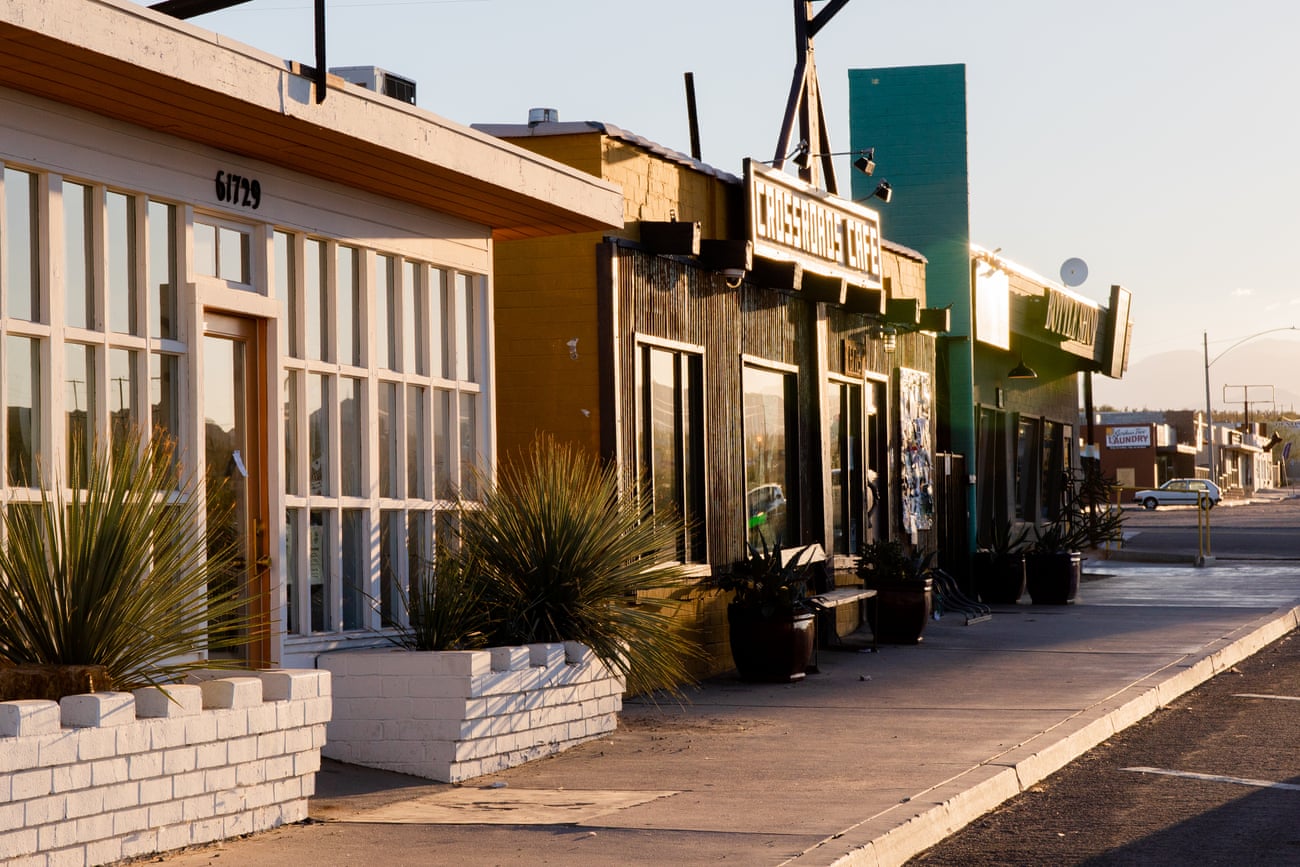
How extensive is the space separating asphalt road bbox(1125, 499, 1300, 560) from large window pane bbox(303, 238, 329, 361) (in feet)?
79.2

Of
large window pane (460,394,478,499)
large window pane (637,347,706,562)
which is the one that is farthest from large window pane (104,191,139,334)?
large window pane (637,347,706,562)

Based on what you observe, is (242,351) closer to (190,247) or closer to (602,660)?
(190,247)

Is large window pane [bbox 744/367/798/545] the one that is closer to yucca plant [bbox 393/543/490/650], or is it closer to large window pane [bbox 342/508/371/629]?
yucca plant [bbox 393/543/490/650]

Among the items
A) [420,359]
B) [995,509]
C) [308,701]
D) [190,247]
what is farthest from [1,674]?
[995,509]

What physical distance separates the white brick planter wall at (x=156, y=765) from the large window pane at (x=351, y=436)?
2.52 metres

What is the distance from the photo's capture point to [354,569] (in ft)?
33.4

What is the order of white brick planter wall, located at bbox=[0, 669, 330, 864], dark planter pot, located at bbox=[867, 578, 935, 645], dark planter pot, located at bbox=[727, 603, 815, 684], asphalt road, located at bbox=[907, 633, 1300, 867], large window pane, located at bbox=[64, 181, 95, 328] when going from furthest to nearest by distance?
dark planter pot, located at bbox=[867, 578, 935, 645], dark planter pot, located at bbox=[727, 603, 815, 684], large window pane, located at bbox=[64, 181, 95, 328], asphalt road, located at bbox=[907, 633, 1300, 867], white brick planter wall, located at bbox=[0, 669, 330, 864]

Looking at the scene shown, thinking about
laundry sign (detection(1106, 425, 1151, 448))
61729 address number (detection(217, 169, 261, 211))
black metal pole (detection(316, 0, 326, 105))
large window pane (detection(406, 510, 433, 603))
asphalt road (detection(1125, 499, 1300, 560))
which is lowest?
asphalt road (detection(1125, 499, 1300, 560))

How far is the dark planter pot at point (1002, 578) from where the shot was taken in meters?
22.3

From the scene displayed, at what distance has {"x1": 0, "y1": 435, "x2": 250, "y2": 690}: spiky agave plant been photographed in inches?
266

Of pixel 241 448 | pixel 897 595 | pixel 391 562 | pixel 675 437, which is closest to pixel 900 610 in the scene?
pixel 897 595

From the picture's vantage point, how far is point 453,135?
32.1 ft

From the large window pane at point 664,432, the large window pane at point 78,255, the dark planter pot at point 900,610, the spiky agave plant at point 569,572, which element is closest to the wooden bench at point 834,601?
the dark planter pot at point 900,610

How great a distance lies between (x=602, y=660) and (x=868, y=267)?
7941 mm
